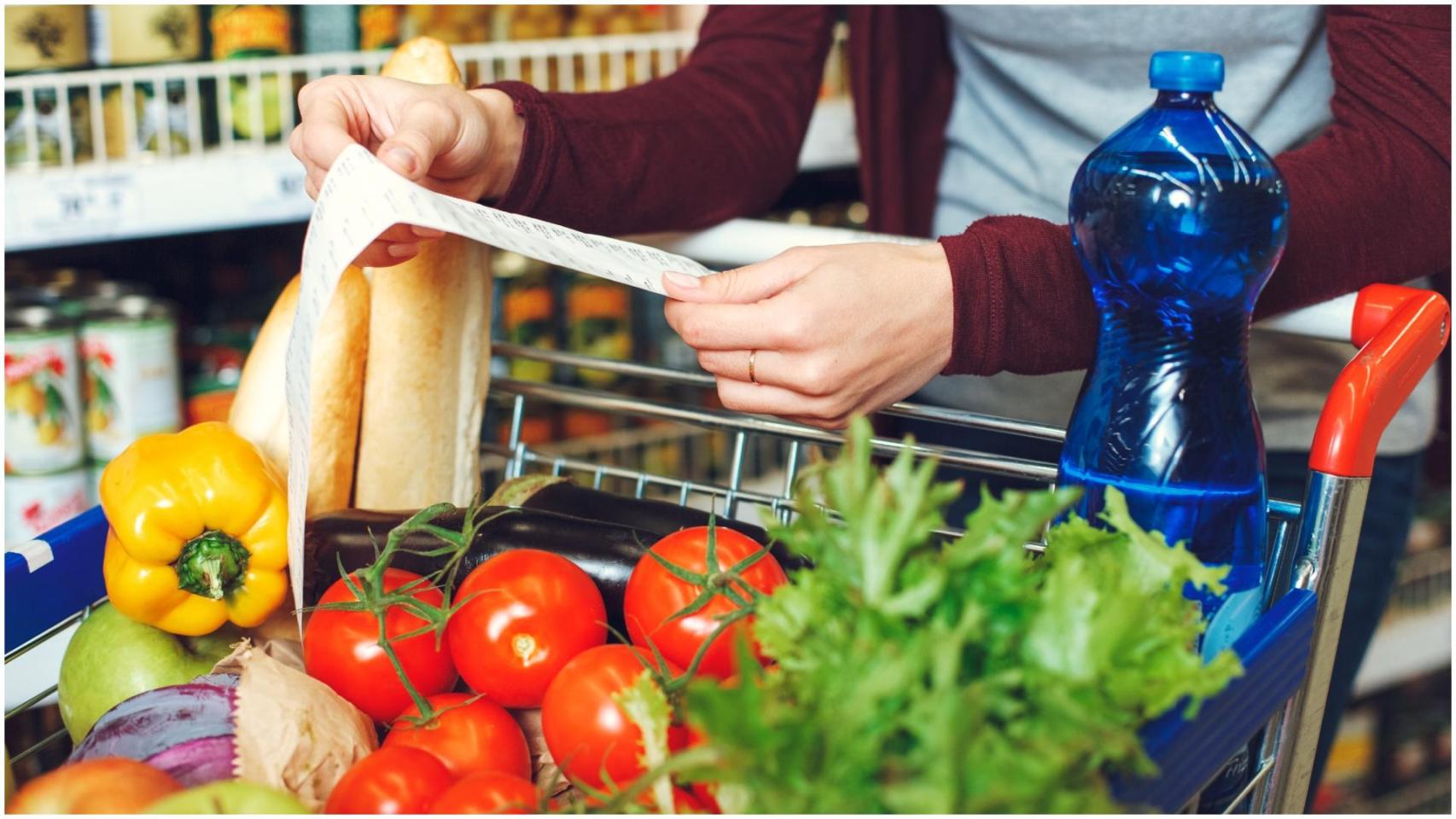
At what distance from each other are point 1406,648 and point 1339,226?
1.30 meters

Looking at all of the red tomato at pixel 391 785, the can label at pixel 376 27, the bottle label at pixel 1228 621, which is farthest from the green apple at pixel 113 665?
the can label at pixel 376 27

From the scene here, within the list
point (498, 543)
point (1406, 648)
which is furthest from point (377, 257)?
point (1406, 648)

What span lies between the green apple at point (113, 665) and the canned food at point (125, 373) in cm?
46

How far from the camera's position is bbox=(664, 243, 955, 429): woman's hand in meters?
0.71

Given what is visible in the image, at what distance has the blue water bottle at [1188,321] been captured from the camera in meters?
0.64

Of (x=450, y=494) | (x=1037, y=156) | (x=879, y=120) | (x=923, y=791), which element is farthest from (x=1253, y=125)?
(x=923, y=791)

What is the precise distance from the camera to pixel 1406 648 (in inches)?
72.5

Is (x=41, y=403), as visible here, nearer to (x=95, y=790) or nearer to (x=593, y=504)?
(x=593, y=504)

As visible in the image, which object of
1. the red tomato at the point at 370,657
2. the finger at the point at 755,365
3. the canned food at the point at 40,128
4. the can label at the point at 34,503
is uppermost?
the canned food at the point at 40,128

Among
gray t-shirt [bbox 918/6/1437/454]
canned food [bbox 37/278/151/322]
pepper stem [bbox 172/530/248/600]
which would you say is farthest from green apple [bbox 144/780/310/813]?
canned food [bbox 37/278/151/322]

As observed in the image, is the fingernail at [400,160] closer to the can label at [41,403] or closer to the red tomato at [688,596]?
the red tomato at [688,596]

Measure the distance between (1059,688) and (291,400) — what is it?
0.39 meters

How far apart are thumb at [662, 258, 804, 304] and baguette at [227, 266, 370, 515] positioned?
0.97ft

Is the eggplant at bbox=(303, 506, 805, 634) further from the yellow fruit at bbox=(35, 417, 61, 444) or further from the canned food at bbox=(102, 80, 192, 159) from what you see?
the canned food at bbox=(102, 80, 192, 159)
